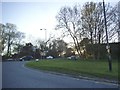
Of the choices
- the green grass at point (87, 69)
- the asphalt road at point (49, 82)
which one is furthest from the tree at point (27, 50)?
the asphalt road at point (49, 82)

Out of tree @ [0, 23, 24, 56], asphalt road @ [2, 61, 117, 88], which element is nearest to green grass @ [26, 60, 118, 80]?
asphalt road @ [2, 61, 117, 88]

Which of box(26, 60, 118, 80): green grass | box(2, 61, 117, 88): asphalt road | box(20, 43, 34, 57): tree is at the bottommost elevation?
box(2, 61, 117, 88): asphalt road

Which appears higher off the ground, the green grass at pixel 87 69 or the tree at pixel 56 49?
the tree at pixel 56 49

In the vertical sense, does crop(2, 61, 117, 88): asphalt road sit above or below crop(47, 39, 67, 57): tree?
below

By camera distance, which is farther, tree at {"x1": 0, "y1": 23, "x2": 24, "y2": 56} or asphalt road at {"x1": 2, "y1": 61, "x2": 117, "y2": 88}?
tree at {"x1": 0, "y1": 23, "x2": 24, "y2": 56}

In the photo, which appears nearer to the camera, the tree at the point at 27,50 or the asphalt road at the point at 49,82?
the asphalt road at the point at 49,82

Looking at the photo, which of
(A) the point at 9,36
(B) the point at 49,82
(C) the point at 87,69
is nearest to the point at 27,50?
(A) the point at 9,36

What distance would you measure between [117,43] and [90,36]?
620cm

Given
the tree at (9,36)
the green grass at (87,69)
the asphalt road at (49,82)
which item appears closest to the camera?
the asphalt road at (49,82)

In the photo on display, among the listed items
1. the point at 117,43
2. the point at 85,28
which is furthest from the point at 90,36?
the point at 117,43

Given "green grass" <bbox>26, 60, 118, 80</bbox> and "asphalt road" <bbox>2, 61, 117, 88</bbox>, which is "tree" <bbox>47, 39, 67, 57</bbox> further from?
"asphalt road" <bbox>2, 61, 117, 88</bbox>

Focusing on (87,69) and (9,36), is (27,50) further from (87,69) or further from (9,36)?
(87,69)

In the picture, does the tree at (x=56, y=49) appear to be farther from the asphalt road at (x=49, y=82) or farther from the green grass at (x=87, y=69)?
the asphalt road at (x=49, y=82)

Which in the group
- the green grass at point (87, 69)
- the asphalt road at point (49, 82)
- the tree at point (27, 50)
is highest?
the tree at point (27, 50)
